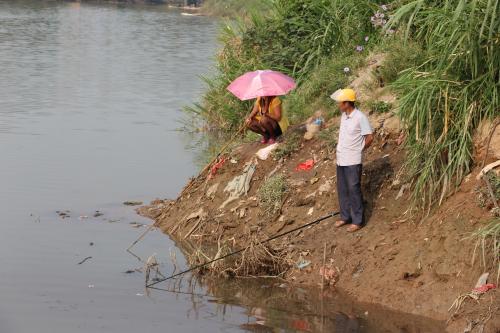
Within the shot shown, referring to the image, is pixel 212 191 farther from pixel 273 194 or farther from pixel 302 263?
pixel 302 263

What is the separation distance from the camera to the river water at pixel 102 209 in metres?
9.70

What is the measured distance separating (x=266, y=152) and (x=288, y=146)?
0.28 metres

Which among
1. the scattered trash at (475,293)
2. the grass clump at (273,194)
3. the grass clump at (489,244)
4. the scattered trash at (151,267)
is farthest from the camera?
the grass clump at (273,194)

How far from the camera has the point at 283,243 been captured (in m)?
11.0

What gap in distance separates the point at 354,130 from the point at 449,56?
1125 millimetres

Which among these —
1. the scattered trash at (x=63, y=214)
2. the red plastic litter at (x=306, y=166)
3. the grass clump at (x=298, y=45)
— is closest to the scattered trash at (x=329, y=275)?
the red plastic litter at (x=306, y=166)

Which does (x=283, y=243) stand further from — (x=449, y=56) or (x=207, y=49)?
(x=207, y=49)

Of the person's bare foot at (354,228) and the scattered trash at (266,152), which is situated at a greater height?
the person's bare foot at (354,228)

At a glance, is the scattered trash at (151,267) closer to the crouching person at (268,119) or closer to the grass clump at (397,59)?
the crouching person at (268,119)

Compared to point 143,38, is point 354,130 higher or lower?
higher

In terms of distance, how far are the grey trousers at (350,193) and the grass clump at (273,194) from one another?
3.33 ft

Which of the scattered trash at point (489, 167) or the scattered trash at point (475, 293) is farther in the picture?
the scattered trash at point (489, 167)

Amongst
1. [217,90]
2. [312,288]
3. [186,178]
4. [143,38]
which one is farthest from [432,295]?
[143,38]

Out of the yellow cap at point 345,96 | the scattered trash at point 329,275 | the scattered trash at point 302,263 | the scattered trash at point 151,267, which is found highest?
the yellow cap at point 345,96
